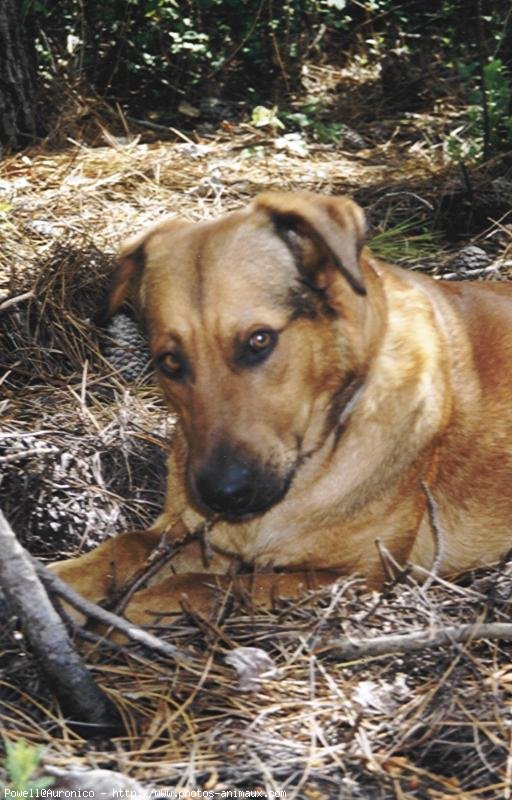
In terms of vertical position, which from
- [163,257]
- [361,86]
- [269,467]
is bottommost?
[361,86]

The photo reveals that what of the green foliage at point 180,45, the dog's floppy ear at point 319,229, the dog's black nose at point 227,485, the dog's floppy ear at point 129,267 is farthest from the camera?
the green foliage at point 180,45

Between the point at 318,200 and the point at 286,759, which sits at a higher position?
the point at 318,200

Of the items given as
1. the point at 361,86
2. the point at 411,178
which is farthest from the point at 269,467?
the point at 361,86

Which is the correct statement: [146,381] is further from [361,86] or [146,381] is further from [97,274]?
[361,86]

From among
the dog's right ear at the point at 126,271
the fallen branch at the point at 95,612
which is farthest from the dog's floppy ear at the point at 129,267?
the fallen branch at the point at 95,612

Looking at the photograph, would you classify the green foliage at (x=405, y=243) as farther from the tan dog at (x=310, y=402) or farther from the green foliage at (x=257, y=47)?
the green foliage at (x=257, y=47)

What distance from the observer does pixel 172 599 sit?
3562mm

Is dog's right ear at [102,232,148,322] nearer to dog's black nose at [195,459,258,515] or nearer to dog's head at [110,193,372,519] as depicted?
dog's head at [110,193,372,519]

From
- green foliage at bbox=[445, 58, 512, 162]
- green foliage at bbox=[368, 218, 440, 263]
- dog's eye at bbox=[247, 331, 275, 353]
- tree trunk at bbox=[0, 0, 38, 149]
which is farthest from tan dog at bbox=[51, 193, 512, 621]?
tree trunk at bbox=[0, 0, 38, 149]

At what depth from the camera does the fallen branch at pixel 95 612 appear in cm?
287

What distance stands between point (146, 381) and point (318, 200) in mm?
1796

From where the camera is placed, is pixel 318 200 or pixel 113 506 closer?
pixel 318 200

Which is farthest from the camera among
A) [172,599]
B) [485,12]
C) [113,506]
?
[485,12]

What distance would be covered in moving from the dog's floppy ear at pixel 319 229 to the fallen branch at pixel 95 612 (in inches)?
44.4
